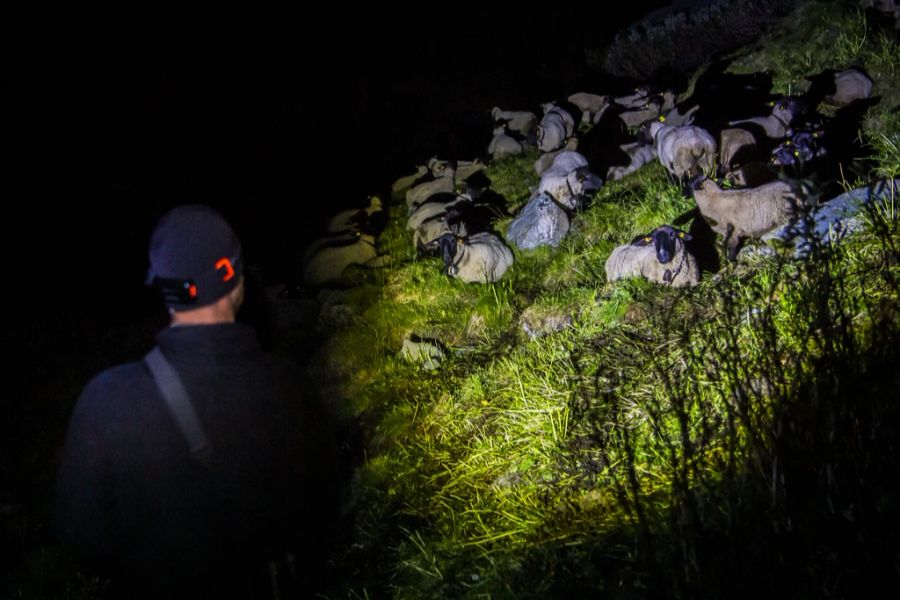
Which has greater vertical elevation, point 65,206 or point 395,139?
point 395,139

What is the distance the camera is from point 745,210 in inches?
177

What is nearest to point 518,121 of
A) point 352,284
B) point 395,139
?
point 395,139

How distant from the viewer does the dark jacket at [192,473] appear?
5.76ft

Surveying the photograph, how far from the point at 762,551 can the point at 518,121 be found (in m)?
8.97

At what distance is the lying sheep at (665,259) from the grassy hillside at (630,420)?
0.37 ft

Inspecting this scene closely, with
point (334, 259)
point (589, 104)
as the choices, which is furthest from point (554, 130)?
point (334, 259)

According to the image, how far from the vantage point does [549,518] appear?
9.96 ft

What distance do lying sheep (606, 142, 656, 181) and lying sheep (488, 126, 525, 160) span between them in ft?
8.50

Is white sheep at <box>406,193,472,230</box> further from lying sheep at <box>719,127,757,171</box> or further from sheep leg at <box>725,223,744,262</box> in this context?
sheep leg at <box>725,223,744,262</box>

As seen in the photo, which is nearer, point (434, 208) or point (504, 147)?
point (434, 208)

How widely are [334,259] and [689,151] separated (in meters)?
4.44

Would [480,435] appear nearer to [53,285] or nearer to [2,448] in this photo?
[2,448]

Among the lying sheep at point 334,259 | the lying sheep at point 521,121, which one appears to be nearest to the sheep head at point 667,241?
the lying sheep at point 334,259

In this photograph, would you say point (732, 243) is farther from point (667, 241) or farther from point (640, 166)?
point (640, 166)
